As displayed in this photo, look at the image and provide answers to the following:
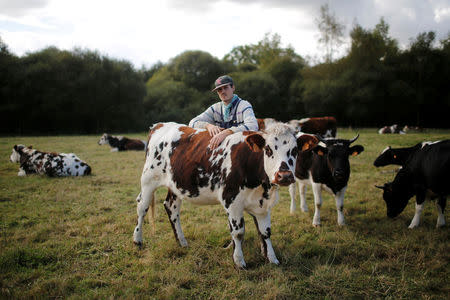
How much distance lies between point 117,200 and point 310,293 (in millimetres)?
5242

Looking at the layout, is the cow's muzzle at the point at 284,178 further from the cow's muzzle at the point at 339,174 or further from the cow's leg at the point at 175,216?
the cow's muzzle at the point at 339,174

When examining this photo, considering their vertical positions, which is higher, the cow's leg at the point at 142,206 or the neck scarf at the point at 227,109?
the neck scarf at the point at 227,109

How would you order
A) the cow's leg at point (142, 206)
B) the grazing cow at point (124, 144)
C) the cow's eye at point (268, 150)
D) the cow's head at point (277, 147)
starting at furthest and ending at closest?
the grazing cow at point (124, 144), the cow's leg at point (142, 206), the cow's eye at point (268, 150), the cow's head at point (277, 147)

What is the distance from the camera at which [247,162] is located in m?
3.66

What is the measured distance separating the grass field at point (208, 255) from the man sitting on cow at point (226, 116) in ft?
5.77

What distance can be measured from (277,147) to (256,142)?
270 millimetres

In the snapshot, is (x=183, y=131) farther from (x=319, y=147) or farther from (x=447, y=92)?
(x=447, y=92)

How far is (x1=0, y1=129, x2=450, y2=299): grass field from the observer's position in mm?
3275

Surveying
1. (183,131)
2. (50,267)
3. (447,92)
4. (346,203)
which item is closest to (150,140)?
(183,131)

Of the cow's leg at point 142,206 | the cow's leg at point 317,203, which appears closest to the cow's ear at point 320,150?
the cow's leg at point 317,203

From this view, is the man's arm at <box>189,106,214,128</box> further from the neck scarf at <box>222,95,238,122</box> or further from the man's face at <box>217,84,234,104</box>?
the man's face at <box>217,84,234,104</box>

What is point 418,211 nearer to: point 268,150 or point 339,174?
point 339,174

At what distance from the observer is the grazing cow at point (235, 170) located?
11.2 feet

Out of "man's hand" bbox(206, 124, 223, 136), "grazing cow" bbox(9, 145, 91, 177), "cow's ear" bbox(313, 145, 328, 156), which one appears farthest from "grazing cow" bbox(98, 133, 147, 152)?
"man's hand" bbox(206, 124, 223, 136)
